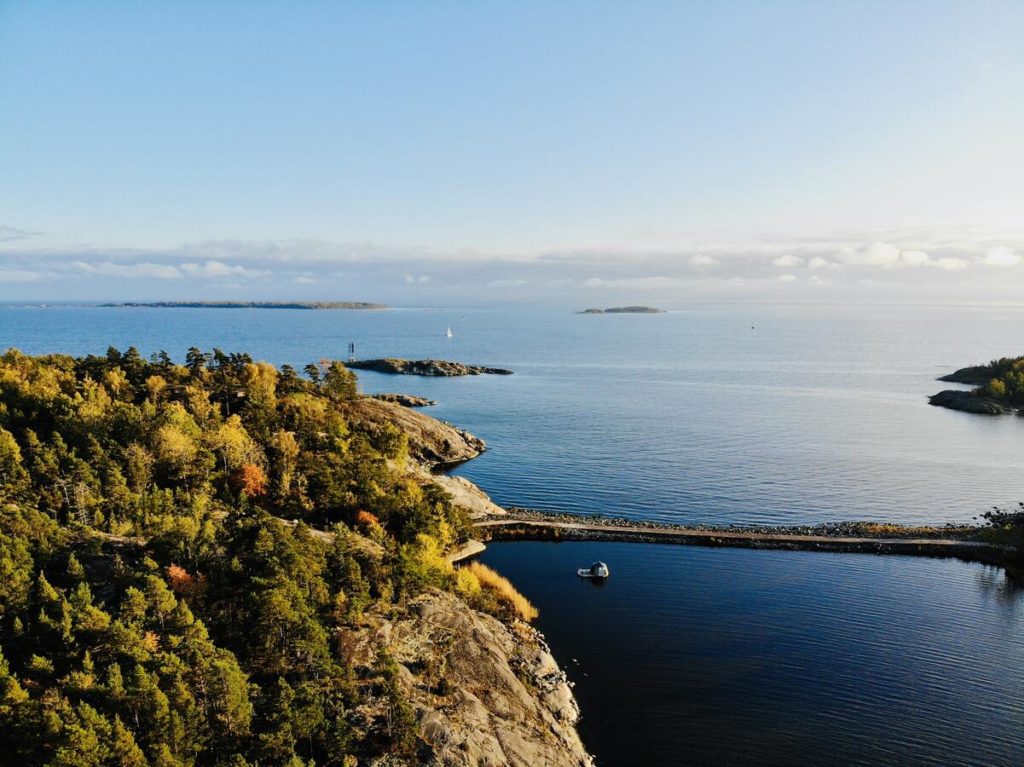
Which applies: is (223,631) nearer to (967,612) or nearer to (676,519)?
(676,519)

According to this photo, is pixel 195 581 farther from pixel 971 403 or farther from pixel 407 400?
pixel 971 403

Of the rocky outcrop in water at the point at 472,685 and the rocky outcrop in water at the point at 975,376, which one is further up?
the rocky outcrop in water at the point at 975,376

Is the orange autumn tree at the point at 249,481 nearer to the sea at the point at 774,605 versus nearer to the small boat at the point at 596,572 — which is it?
the sea at the point at 774,605

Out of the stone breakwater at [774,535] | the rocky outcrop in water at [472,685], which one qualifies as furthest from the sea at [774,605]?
the rocky outcrop in water at [472,685]

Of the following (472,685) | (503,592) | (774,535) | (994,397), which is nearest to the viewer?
(472,685)

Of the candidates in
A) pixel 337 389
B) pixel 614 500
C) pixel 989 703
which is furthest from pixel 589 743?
pixel 337 389

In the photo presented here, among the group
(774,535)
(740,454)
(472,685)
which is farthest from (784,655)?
(740,454)
